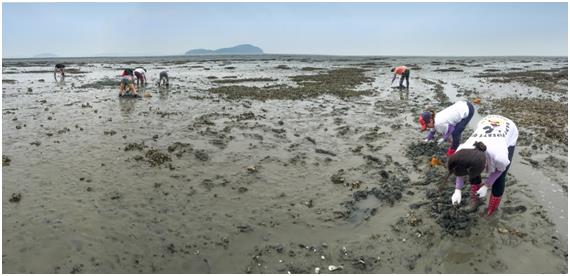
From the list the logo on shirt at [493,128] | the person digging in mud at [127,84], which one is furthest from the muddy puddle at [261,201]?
the person digging in mud at [127,84]

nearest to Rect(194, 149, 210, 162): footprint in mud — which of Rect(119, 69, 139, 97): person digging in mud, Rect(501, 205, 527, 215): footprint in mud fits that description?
Rect(501, 205, 527, 215): footprint in mud

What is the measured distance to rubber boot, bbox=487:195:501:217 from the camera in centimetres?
615

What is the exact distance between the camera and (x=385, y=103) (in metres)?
18.0

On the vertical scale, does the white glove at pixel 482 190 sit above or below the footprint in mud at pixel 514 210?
above

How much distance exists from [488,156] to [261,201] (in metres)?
3.93

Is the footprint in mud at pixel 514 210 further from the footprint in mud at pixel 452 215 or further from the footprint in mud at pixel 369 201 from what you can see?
the footprint in mud at pixel 369 201

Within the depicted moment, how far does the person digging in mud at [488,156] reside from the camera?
4797 mm

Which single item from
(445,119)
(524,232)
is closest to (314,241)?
(524,232)

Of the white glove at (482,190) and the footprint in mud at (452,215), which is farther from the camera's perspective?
the footprint in mud at (452,215)

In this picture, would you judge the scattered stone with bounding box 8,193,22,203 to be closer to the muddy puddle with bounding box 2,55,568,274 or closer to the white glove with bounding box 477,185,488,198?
the muddy puddle with bounding box 2,55,568,274

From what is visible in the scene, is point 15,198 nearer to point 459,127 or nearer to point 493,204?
point 493,204

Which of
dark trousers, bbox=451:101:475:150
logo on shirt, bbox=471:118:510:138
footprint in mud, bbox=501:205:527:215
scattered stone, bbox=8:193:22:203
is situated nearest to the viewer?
logo on shirt, bbox=471:118:510:138

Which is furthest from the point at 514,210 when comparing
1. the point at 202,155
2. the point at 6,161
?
the point at 6,161

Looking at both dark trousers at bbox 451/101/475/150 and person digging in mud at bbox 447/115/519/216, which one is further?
dark trousers at bbox 451/101/475/150
